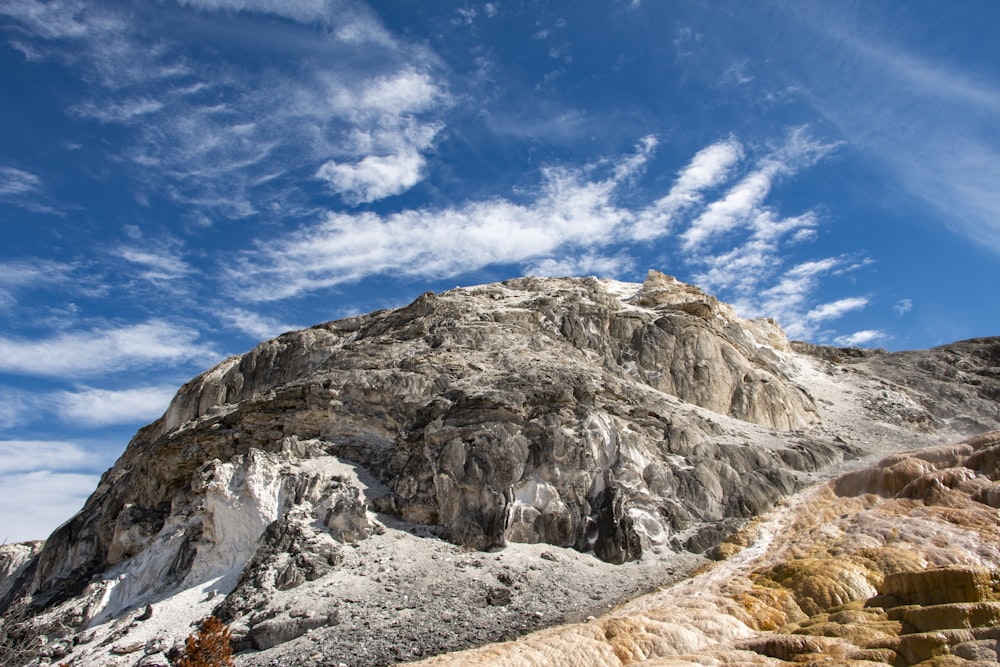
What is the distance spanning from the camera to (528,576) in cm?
3997

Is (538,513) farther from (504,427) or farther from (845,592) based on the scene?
(845,592)

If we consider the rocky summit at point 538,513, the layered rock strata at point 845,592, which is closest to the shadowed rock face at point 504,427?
the rocky summit at point 538,513

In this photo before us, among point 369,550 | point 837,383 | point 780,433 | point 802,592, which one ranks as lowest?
point 802,592

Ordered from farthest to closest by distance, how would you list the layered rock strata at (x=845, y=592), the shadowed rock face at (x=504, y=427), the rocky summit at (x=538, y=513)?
1. the shadowed rock face at (x=504, y=427)
2. the rocky summit at (x=538, y=513)
3. the layered rock strata at (x=845, y=592)

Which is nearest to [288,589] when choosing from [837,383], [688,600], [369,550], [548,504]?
[369,550]

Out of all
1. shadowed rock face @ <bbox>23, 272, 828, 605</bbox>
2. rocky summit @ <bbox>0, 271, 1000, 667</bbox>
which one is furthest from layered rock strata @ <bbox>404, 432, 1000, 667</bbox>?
shadowed rock face @ <bbox>23, 272, 828, 605</bbox>

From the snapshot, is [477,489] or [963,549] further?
[477,489]

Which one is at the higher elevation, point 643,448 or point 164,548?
point 643,448

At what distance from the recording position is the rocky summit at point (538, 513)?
32.9 meters

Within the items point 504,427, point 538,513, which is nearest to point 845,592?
point 538,513

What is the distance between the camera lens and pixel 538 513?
4603 centimetres

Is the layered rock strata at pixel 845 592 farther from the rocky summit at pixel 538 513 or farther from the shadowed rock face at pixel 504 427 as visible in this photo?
the shadowed rock face at pixel 504 427

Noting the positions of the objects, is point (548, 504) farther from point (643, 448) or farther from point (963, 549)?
point (963, 549)

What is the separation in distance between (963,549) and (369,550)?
30.7 metres
